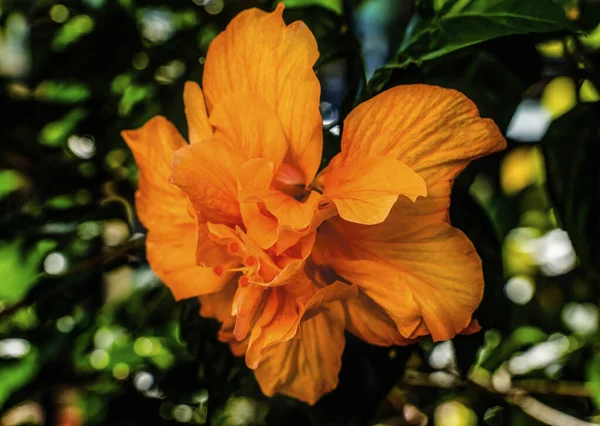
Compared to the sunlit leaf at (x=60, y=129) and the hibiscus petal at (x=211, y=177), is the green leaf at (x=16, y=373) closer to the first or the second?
the sunlit leaf at (x=60, y=129)

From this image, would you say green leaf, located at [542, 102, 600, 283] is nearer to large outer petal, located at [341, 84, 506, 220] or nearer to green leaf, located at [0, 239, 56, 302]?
large outer petal, located at [341, 84, 506, 220]

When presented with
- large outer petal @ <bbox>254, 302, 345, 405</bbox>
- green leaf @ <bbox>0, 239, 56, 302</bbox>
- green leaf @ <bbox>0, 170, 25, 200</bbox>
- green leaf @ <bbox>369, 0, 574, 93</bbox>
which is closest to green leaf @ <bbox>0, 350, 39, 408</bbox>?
green leaf @ <bbox>0, 239, 56, 302</bbox>

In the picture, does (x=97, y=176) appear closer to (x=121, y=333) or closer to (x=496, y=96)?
(x=121, y=333)

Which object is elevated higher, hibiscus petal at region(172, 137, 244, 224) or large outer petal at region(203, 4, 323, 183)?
large outer petal at region(203, 4, 323, 183)

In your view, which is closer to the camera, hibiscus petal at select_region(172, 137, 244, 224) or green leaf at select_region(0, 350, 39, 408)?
hibiscus petal at select_region(172, 137, 244, 224)

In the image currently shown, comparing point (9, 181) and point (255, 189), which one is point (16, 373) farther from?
point (255, 189)

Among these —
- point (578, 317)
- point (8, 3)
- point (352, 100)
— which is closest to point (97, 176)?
point (8, 3)
